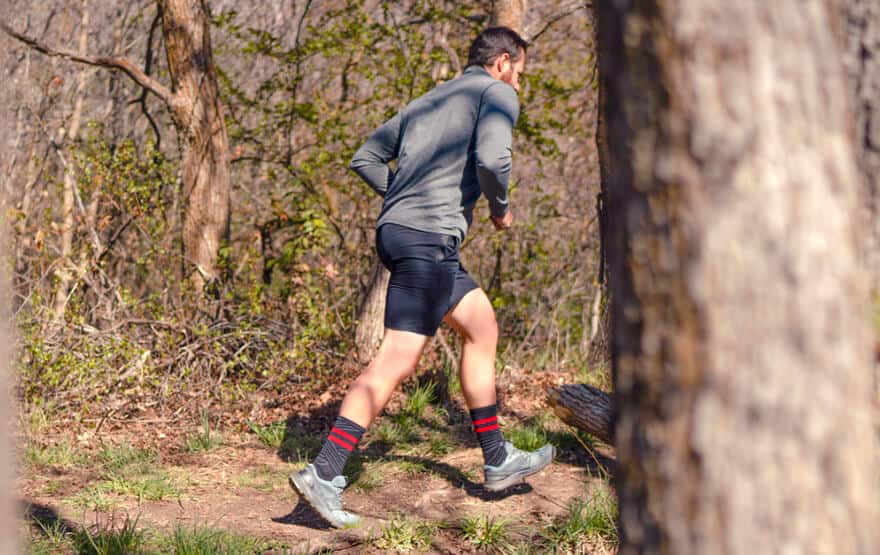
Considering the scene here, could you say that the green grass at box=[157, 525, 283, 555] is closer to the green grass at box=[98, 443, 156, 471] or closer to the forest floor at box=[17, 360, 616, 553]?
the forest floor at box=[17, 360, 616, 553]

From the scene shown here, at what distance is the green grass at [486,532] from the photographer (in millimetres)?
3477

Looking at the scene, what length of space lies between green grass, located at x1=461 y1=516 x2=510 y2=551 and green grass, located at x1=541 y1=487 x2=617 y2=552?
0.52ft

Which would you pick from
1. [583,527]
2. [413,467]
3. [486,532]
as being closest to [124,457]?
[413,467]

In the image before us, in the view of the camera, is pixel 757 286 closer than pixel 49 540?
Yes

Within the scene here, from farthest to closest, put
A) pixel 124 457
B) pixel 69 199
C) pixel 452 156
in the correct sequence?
pixel 69 199, pixel 124 457, pixel 452 156

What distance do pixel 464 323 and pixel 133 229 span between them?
3864 mm

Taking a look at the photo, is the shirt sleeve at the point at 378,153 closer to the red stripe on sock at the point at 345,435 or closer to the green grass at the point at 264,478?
the red stripe on sock at the point at 345,435

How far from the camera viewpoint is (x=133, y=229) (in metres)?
6.94

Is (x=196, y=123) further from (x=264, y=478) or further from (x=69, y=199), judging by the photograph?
(x=264, y=478)

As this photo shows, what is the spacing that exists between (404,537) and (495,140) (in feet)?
5.27

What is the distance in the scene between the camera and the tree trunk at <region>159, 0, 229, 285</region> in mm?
6375

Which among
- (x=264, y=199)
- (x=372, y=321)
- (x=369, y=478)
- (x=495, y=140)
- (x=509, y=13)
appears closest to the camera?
(x=495, y=140)

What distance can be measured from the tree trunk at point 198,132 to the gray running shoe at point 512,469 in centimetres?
304

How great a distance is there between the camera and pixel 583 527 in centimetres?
344
